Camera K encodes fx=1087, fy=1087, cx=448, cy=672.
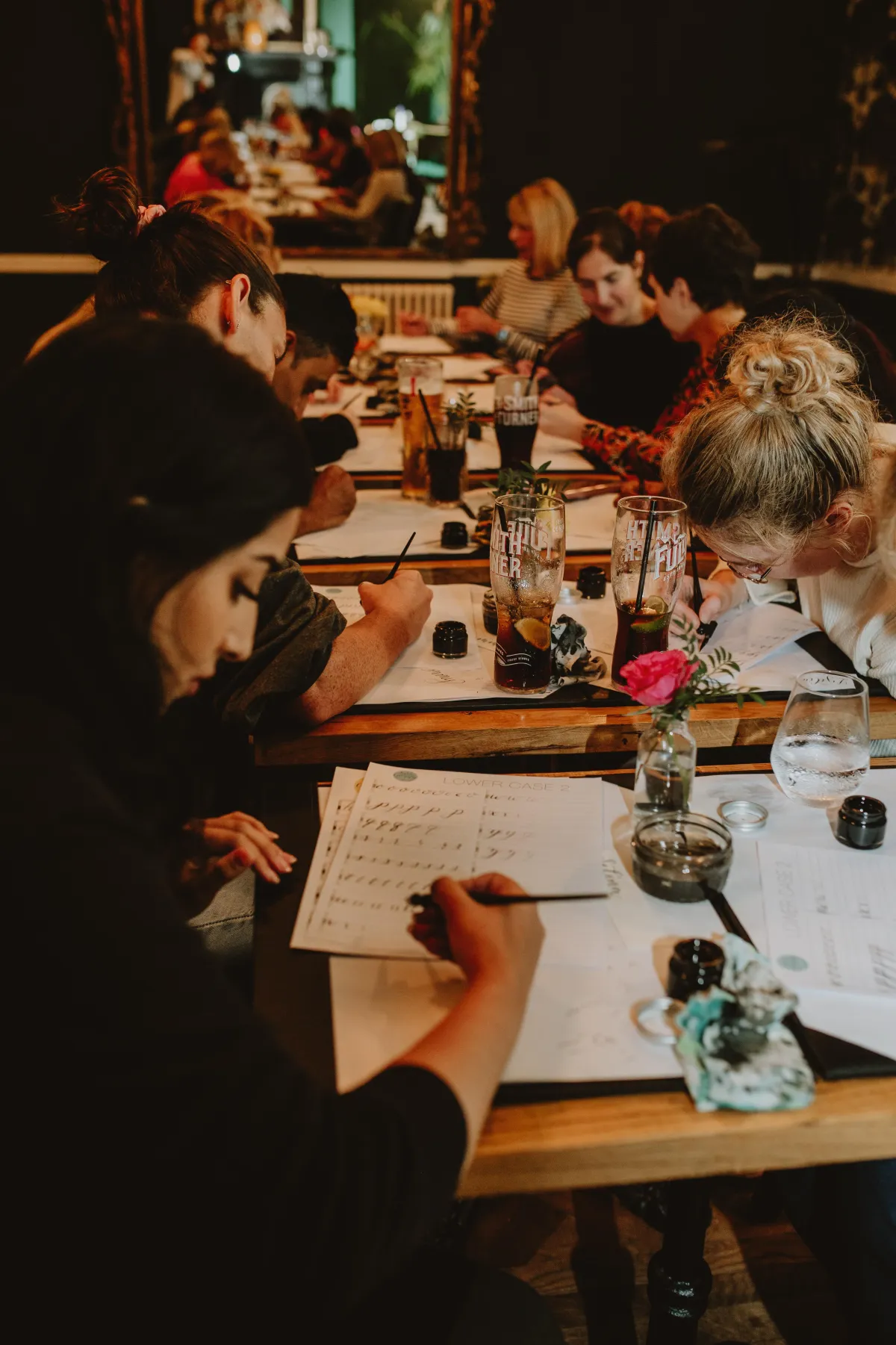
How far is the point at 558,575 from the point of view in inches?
64.4

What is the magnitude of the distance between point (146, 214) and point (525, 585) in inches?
37.7

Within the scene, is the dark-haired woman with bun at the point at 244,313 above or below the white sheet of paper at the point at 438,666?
above

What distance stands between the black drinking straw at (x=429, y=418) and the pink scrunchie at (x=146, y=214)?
687 mm

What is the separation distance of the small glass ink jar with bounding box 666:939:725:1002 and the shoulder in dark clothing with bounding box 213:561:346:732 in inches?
26.3

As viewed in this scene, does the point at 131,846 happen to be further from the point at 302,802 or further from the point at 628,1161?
the point at 302,802

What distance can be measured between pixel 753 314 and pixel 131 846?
1.92m

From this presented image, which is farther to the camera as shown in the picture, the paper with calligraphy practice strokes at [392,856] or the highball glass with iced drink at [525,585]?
the highball glass with iced drink at [525,585]

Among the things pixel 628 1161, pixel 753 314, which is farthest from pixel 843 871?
pixel 753 314

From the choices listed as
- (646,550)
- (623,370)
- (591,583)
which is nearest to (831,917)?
(646,550)

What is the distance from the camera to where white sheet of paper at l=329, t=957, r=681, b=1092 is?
0.90 meters

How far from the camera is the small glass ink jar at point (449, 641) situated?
1689 millimetres

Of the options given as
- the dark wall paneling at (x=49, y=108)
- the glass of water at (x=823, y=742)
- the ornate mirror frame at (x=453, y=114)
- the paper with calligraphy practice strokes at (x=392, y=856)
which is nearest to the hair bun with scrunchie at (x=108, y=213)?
the paper with calligraphy practice strokes at (x=392, y=856)

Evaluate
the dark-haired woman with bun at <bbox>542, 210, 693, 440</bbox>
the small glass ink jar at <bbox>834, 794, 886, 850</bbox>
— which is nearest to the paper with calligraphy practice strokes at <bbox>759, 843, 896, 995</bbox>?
the small glass ink jar at <bbox>834, 794, 886, 850</bbox>

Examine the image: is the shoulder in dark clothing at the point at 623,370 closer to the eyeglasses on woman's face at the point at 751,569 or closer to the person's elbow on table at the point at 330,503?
the person's elbow on table at the point at 330,503
